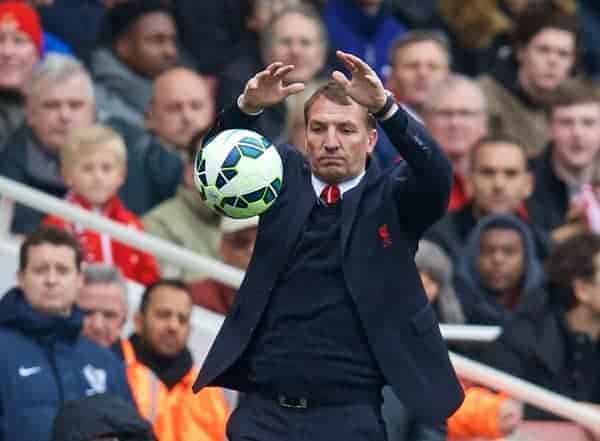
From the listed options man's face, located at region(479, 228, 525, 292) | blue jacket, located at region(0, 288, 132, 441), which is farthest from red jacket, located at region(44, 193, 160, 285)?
man's face, located at region(479, 228, 525, 292)

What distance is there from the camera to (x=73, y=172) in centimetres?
1085

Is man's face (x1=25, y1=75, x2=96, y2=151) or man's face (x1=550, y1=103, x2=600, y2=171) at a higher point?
man's face (x1=25, y1=75, x2=96, y2=151)

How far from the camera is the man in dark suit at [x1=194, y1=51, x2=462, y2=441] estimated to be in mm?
Result: 7527

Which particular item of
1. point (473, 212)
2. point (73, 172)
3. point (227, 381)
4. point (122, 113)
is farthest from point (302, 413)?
point (122, 113)

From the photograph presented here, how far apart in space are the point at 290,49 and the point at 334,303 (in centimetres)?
518

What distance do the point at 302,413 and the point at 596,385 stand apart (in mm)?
3078

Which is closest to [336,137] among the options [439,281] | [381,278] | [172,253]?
[381,278]

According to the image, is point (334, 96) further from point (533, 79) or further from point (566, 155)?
point (533, 79)

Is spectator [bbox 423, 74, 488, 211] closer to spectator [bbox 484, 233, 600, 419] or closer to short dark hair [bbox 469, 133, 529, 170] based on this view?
short dark hair [bbox 469, 133, 529, 170]

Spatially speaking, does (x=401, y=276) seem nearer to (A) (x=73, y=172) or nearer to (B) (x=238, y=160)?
(B) (x=238, y=160)

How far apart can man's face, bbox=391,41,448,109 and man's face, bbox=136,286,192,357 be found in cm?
331

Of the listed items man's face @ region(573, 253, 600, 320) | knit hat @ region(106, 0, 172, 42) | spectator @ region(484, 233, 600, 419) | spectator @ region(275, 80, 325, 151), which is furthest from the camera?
knit hat @ region(106, 0, 172, 42)

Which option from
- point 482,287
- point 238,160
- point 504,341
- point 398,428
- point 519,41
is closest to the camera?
point 238,160

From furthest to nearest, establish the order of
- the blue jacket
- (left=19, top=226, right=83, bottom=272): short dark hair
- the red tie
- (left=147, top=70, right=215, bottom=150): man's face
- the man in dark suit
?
(left=147, top=70, right=215, bottom=150): man's face
(left=19, top=226, right=83, bottom=272): short dark hair
the blue jacket
the red tie
the man in dark suit
